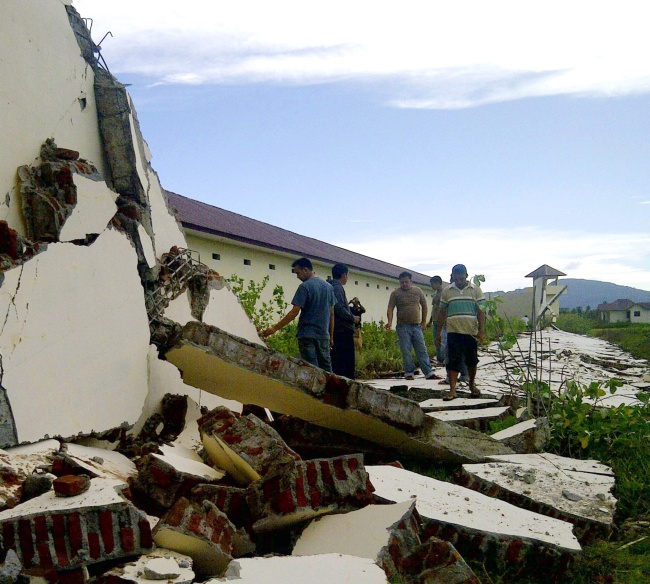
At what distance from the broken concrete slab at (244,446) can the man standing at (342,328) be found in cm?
402

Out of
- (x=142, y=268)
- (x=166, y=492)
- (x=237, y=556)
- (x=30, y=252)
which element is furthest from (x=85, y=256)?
(x=237, y=556)

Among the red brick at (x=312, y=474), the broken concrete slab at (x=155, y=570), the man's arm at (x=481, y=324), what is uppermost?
the man's arm at (x=481, y=324)

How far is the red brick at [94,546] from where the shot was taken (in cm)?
222

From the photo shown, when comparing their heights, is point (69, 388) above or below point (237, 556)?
above

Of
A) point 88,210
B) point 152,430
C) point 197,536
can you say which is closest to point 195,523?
point 197,536

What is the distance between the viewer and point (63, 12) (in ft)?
13.4

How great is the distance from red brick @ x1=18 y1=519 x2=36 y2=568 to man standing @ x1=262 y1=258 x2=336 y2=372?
3.83 meters

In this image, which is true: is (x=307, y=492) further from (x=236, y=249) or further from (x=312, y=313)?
(x=236, y=249)

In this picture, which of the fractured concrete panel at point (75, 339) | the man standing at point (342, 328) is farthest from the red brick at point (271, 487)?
the man standing at point (342, 328)

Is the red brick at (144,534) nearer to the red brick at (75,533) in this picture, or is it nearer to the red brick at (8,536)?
the red brick at (75,533)

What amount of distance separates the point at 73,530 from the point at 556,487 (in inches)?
109

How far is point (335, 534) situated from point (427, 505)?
0.62 m

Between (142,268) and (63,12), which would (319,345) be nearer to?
(142,268)

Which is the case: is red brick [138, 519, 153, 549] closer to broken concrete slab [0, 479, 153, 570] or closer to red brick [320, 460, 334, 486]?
broken concrete slab [0, 479, 153, 570]
